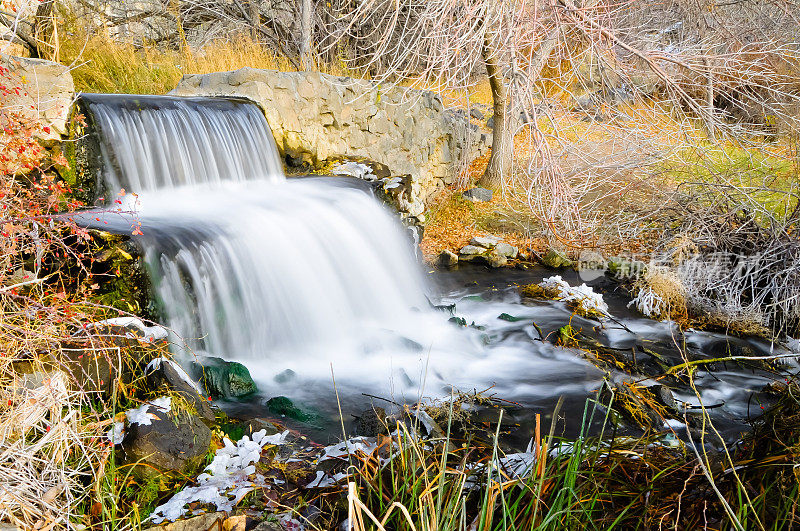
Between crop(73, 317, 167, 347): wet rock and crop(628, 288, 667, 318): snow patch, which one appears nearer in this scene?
crop(73, 317, 167, 347): wet rock

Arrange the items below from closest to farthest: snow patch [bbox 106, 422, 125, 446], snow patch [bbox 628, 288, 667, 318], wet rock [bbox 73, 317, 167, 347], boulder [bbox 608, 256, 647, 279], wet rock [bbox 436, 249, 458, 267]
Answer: snow patch [bbox 106, 422, 125, 446], wet rock [bbox 73, 317, 167, 347], snow patch [bbox 628, 288, 667, 318], boulder [bbox 608, 256, 647, 279], wet rock [bbox 436, 249, 458, 267]

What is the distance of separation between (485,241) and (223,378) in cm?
490

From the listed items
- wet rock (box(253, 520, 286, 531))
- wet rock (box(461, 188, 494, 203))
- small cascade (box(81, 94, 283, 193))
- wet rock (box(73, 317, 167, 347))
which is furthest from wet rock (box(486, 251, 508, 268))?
wet rock (box(253, 520, 286, 531))

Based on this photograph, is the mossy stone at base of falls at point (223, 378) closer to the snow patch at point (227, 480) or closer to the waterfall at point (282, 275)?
the waterfall at point (282, 275)

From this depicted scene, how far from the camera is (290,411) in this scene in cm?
383

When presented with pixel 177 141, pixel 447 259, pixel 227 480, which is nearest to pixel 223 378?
pixel 227 480

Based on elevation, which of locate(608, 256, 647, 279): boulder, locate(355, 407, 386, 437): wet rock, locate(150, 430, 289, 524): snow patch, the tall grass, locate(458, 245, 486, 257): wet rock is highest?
the tall grass

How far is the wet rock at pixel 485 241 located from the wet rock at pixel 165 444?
566 centimetres

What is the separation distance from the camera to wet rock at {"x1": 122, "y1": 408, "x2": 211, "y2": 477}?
8.59 feet

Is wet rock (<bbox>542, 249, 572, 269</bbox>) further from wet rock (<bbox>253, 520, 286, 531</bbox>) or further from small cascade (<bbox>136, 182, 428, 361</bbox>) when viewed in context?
wet rock (<bbox>253, 520, 286, 531</bbox>)

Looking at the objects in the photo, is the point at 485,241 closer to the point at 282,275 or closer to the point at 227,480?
the point at 282,275

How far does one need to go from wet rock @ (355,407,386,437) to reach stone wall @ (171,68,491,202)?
372 cm

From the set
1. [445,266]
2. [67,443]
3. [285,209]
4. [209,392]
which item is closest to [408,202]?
[445,266]

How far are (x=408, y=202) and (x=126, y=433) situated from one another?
5336mm
